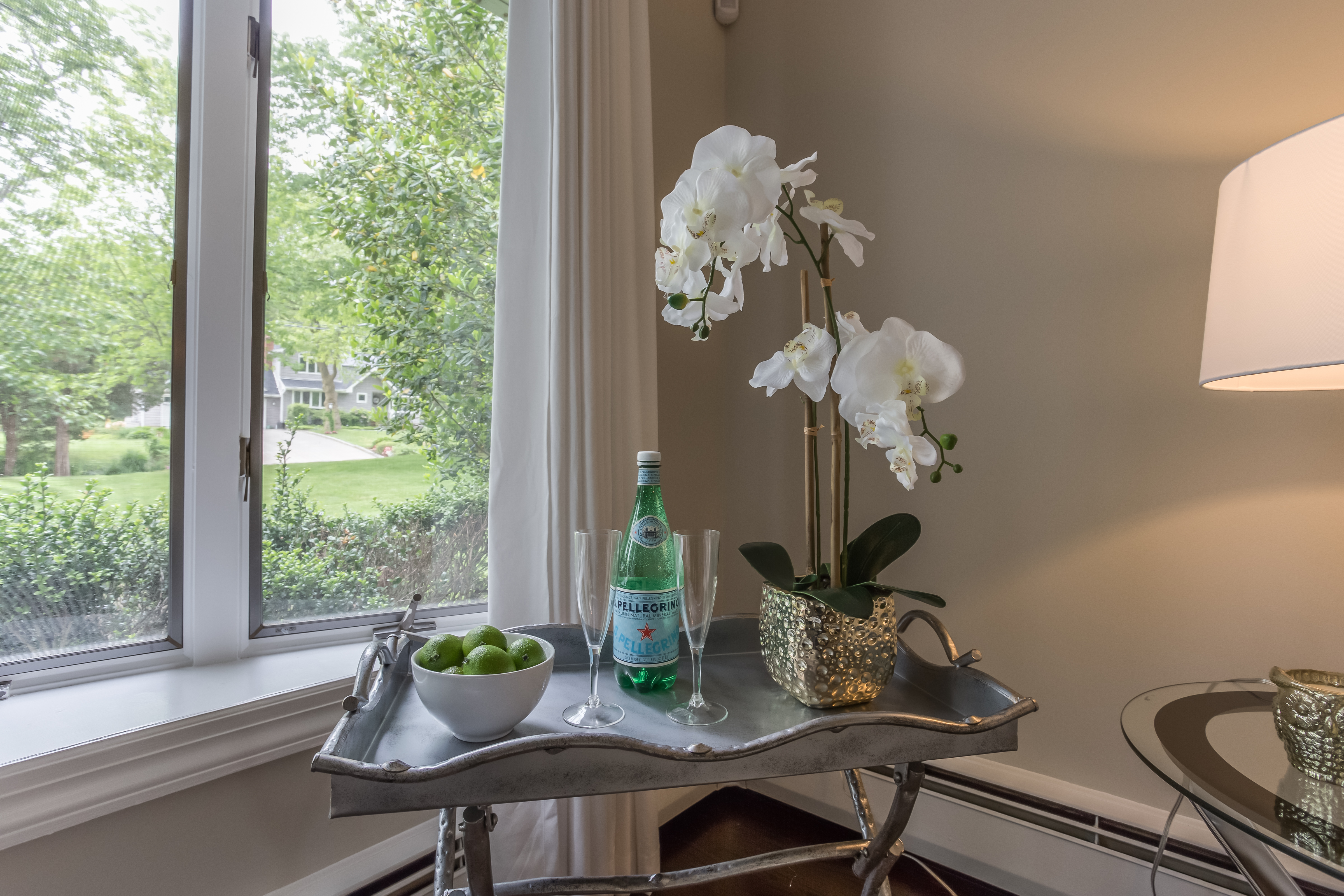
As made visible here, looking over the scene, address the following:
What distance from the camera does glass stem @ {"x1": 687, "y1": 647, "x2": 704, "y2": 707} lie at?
0.82m

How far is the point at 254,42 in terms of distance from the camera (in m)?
1.15

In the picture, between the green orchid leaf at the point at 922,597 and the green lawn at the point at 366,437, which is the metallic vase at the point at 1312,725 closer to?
the green orchid leaf at the point at 922,597

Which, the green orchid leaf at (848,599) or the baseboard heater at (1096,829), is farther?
the baseboard heater at (1096,829)

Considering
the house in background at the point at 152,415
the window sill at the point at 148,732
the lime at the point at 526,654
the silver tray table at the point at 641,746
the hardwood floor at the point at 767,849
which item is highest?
the house in background at the point at 152,415

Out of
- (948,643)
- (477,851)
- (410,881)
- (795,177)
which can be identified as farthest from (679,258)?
(410,881)

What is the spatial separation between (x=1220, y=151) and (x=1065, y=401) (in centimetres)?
51

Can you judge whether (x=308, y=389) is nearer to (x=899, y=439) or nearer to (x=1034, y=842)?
(x=899, y=439)

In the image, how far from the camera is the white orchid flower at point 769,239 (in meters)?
0.80

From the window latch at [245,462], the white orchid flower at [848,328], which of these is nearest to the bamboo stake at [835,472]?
the white orchid flower at [848,328]

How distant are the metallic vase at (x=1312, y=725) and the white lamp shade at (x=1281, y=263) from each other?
382mm

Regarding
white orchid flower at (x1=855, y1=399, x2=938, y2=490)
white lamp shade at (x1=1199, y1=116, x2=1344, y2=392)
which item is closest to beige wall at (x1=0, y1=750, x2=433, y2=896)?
white orchid flower at (x1=855, y1=399, x2=938, y2=490)

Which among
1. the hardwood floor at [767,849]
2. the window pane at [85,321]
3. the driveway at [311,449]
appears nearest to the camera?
the window pane at [85,321]

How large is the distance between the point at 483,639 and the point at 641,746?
23 cm

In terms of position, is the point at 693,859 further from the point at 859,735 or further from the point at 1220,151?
the point at 1220,151
